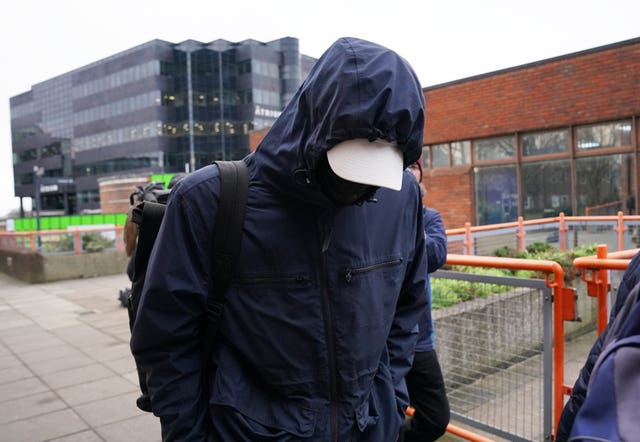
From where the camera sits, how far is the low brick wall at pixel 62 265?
13.6m

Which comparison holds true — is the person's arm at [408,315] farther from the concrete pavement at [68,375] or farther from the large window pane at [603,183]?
the large window pane at [603,183]

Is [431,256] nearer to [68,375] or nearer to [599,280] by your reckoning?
[599,280]

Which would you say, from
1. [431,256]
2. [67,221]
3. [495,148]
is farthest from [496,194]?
[67,221]

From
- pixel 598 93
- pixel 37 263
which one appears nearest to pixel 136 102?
pixel 37 263

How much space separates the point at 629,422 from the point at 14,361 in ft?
23.4

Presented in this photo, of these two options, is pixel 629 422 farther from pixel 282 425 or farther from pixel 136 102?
pixel 136 102

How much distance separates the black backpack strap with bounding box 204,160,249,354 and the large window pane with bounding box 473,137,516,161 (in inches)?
530

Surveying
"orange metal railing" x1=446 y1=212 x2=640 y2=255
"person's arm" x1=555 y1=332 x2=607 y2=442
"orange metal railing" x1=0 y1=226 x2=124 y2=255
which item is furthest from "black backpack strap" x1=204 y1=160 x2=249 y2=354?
"orange metal railing" x1=0 y1=226 x2=124 y2=255

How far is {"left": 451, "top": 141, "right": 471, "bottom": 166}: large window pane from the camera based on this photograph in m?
15.1

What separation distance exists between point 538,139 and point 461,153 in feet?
7.27

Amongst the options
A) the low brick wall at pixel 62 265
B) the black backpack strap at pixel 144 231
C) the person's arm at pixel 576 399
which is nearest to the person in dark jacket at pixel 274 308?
the black backpack strap at pixel 144 231

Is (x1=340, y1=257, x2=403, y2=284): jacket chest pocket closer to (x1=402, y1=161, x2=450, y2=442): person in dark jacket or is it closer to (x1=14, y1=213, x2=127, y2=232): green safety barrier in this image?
(x1=402, y1=161, x2=450, y2=442): person in dark jacket

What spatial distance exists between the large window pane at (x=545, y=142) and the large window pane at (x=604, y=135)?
0.36 meters

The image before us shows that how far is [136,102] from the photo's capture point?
78.7m
